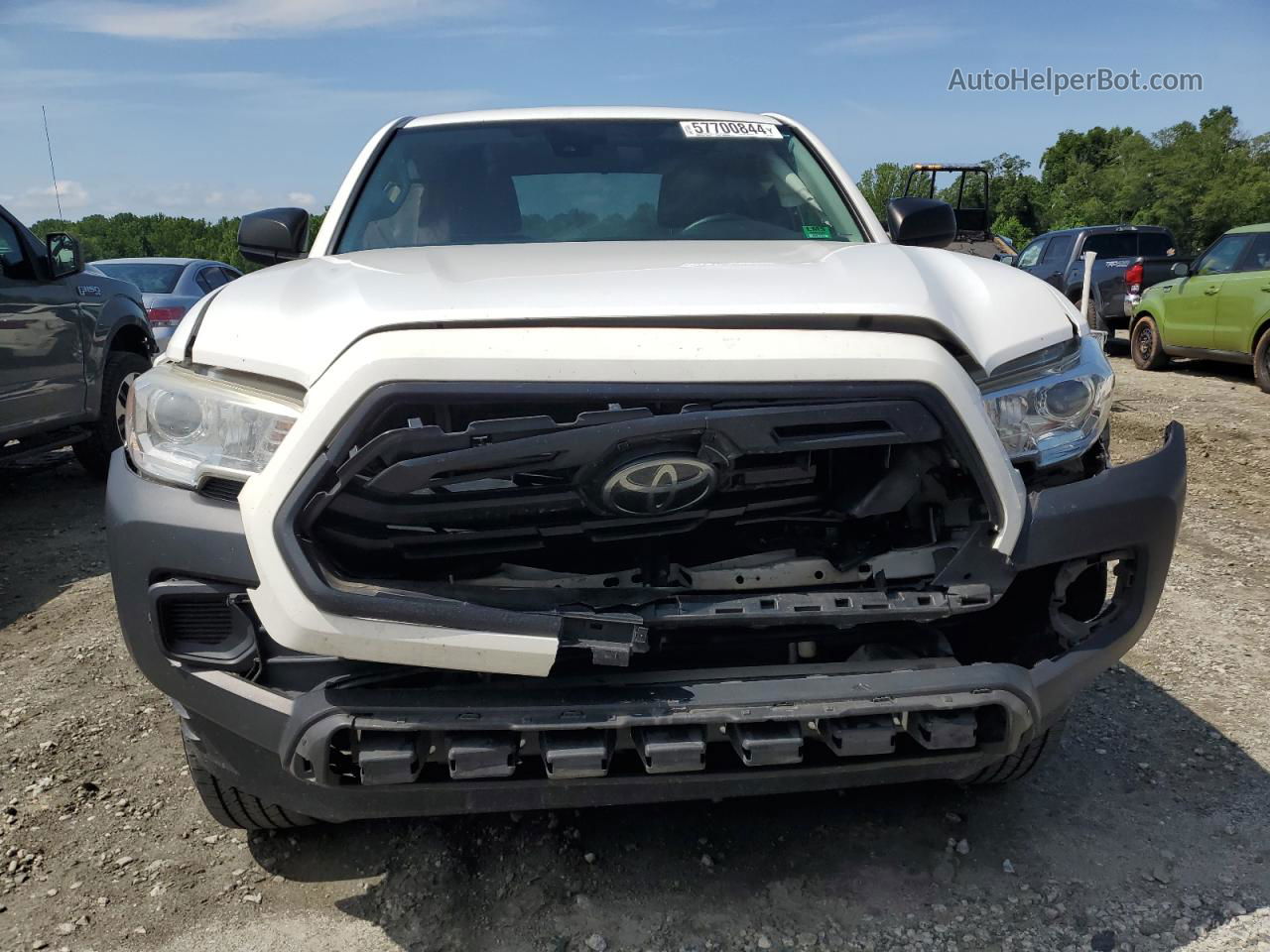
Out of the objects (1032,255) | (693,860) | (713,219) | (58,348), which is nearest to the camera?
(693,860)

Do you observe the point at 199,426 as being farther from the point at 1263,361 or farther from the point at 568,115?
the point at 1263,361

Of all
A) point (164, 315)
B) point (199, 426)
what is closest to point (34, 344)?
point (199, 426)

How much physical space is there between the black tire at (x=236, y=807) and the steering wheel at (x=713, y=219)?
2.09 metres

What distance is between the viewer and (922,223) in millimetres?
3498

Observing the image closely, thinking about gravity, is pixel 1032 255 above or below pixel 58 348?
below

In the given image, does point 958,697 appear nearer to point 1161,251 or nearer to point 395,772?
point 395,772

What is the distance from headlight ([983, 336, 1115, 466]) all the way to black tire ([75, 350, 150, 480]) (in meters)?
5.92

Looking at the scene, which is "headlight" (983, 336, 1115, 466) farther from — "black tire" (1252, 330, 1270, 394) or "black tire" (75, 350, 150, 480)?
"black tire" (1252, 330, 1270, 394)

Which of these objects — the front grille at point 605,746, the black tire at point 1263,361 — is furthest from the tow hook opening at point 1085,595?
the black tire at point 1263,361

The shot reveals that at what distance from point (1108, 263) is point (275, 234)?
1321 cm

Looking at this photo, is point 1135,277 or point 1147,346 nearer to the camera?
point 1147,346

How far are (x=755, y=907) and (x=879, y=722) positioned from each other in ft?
2.17

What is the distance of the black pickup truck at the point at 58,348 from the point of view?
5.62m

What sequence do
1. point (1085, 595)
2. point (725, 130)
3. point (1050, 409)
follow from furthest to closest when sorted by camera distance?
point (725, 130), point (1085, 595), point (1050, 409)
